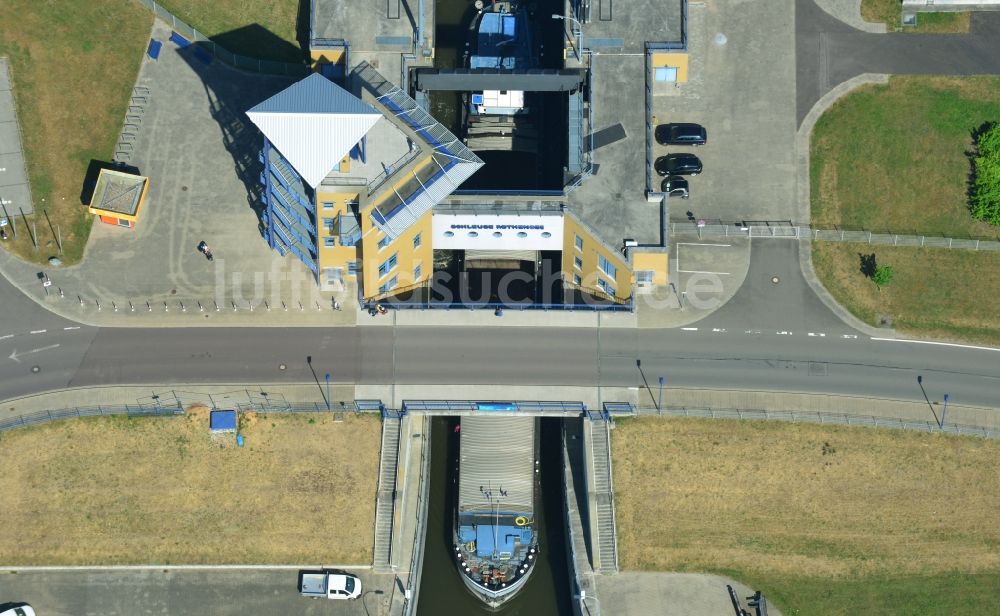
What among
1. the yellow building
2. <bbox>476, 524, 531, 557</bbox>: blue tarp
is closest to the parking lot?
the yellow building

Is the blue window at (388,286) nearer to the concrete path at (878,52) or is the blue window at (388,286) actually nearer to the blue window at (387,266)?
the blue window at (387,266)

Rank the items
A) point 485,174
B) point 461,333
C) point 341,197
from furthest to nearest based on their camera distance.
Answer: point 485,174 → point 461,333 → point 341,197

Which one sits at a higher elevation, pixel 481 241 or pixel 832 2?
pixel 832 2

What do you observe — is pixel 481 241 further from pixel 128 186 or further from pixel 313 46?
pixel 128 186

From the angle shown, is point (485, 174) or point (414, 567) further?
point (485, 174)

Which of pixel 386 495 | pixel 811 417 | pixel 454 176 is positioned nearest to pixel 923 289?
pixel 811 417

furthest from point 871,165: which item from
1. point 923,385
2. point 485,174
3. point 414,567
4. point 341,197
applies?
point 414,567

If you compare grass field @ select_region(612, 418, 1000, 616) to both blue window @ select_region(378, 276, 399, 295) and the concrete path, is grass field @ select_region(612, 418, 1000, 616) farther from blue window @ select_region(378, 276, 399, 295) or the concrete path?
the concrete path

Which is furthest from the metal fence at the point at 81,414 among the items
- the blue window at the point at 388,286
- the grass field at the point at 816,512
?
the grass field at the point at 816,512
